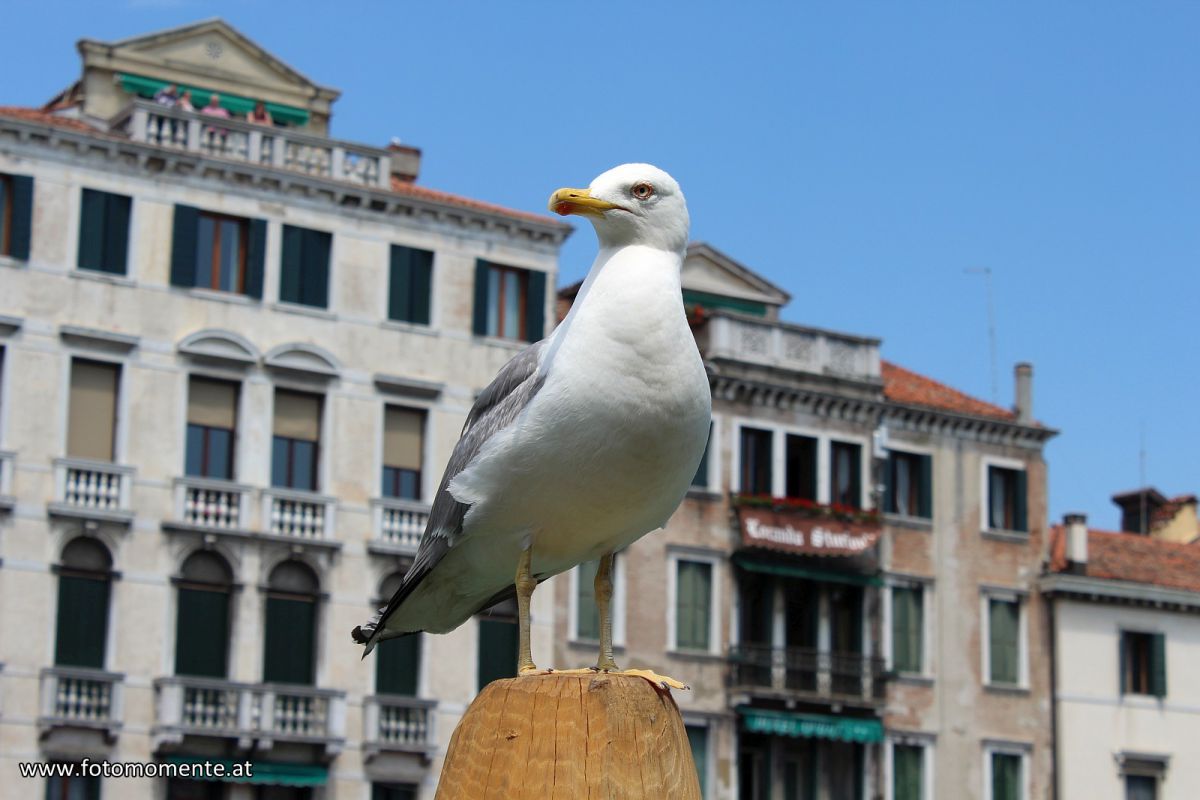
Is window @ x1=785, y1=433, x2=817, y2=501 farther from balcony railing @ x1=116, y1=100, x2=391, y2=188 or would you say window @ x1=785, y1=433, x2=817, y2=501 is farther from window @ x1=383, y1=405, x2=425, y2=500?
balcony railing @ x1=116, y1=100, x2=391, y2=188

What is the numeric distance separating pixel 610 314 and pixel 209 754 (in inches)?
1074

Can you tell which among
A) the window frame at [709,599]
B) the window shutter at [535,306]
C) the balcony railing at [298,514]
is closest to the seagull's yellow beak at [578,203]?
the balcony railing at [298,514]

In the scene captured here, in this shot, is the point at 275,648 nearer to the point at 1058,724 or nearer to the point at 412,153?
the point at 412,153

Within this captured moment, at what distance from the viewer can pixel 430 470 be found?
36656mm

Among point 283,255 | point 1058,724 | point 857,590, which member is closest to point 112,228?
point 283,255

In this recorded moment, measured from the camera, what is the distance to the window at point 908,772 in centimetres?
4191

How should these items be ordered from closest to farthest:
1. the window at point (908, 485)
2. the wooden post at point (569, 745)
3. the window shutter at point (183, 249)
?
the wooden post at point (569, 745) → the window shutter at point (183, 249) → the window at point (908, 485)

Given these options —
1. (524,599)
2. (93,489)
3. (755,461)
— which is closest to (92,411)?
(93,489)

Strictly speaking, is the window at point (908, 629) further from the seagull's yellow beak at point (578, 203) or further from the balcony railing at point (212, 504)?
the seagull's yellow beak at point (578, 203)

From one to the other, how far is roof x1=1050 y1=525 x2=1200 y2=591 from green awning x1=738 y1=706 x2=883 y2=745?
21.1ft

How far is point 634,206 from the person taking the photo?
7797mm

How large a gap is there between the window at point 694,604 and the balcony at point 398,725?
19.8 feet

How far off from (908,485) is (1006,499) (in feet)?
8.54

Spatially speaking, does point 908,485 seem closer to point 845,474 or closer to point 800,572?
point 845,474
